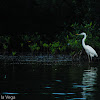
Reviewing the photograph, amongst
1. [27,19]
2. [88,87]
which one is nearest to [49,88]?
[88,87]

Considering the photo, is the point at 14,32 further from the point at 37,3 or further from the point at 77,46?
the point at 77,46

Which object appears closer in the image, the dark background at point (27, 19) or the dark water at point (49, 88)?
the dark water at point (49, 88)

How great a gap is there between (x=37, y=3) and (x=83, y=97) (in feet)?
79.8

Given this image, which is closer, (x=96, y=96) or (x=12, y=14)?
(x=96, y=96)

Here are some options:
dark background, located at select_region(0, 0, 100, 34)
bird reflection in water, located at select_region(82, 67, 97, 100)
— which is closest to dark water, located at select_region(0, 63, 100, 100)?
bird reflection in water, located at select_region(82, 67, 97, 100)

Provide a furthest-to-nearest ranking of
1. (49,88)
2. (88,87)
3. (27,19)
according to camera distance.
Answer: (27,19)
(88,87)
(49,88)

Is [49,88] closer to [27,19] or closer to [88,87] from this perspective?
[88,87]

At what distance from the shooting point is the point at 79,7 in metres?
30.6

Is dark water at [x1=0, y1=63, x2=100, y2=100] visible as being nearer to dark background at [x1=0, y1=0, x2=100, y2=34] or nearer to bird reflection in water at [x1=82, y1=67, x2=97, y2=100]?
bird reflection in water at [x1=82, y1=67, x2=97, y2=100]

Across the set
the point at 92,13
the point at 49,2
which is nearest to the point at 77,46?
the point at 92,13

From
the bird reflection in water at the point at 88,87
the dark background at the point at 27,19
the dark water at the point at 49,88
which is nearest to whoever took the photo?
the dark water at the point at 49,88

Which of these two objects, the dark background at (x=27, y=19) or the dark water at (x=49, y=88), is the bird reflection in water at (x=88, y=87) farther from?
the dark background at (x=27, y=19)

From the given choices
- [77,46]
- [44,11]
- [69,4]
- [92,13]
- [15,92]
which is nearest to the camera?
[15,92]

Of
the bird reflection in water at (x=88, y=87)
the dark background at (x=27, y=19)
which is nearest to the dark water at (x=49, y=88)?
the bird reflection in water at (x=88, y=87)
